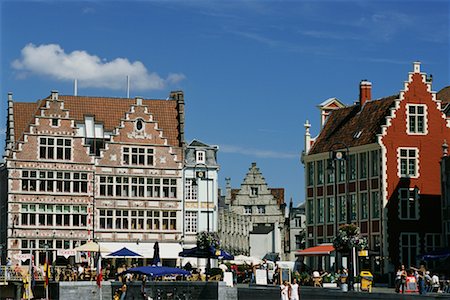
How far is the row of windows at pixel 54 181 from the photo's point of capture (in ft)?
236

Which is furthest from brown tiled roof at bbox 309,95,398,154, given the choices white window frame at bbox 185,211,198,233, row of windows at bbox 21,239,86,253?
row of windows at bbox 21,239,86,253

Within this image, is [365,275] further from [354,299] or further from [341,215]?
[341,215]

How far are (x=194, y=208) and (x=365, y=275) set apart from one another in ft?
95.2

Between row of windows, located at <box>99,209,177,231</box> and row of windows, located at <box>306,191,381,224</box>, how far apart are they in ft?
30.7

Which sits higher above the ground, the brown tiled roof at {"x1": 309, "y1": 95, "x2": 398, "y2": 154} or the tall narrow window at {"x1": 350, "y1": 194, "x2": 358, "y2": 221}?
the brown tiled roof at {"x1": 309, "y1": 95, "x2": 398, "y2": 154}

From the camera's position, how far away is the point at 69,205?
239ft

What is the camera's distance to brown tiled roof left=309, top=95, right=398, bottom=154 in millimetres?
67375

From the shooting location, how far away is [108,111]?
77.5m

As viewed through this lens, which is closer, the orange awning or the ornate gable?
the orange awning

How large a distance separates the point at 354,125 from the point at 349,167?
110 inches

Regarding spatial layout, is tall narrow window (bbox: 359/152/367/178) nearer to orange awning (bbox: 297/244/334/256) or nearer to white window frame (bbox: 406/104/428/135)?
white window frame (bbox: 406/104/428/135)

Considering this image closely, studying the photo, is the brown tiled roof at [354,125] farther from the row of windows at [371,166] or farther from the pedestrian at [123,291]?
the pedestrian at [123,291]

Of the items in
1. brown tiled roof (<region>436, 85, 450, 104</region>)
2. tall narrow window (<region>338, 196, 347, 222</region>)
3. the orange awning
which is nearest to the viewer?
the orange awning

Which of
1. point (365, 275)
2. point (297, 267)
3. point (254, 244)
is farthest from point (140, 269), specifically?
point (254, 244)
